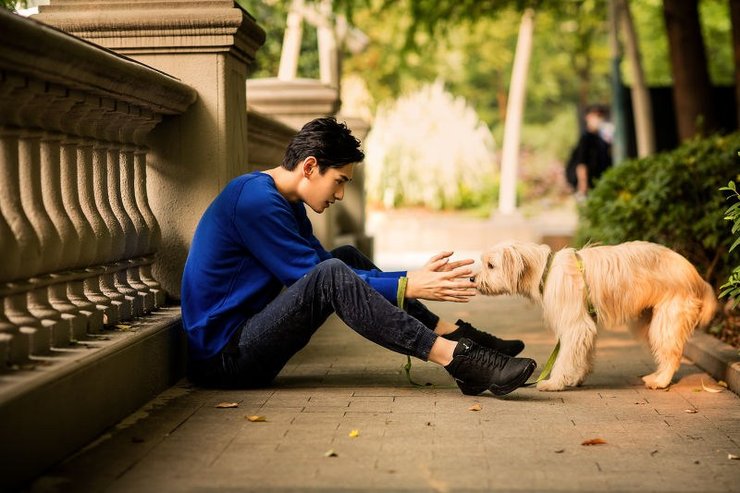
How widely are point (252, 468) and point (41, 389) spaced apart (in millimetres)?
848

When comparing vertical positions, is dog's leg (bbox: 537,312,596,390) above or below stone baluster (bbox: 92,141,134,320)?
below

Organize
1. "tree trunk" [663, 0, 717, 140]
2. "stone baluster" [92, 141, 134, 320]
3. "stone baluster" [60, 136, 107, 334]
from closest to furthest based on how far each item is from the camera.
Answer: "stone baluster" [60, 136, 107, 334]
"stone baluster" [92, 141, 134, 320]
"tree trunk" [663, 0, 717, 140]

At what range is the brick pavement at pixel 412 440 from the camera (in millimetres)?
4035

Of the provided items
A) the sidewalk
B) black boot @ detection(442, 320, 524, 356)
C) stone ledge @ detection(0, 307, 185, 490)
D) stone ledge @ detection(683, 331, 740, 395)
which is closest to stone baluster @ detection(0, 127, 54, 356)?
stone ledge @ detection(0, 307, 185, 490)

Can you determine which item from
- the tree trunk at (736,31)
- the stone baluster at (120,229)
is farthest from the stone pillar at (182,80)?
the tree trunk at (736,31)

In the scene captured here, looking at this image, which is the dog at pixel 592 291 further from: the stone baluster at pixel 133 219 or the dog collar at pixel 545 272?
the stone baluster at pixel 133 219

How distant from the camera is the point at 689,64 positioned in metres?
14.2

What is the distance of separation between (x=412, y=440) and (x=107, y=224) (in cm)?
201

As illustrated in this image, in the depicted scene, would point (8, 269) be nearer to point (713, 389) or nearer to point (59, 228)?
point (59, 228)

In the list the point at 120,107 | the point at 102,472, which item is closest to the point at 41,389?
the point at 102,472

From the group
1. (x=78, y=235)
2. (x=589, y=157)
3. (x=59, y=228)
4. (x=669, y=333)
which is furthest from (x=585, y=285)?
(x=589, y=157)

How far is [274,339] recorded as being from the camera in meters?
5.51

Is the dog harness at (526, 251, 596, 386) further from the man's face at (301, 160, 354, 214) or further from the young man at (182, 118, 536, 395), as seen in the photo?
the man's face at (301, 160, 354, 214)

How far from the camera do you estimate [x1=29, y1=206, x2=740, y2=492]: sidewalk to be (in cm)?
404
